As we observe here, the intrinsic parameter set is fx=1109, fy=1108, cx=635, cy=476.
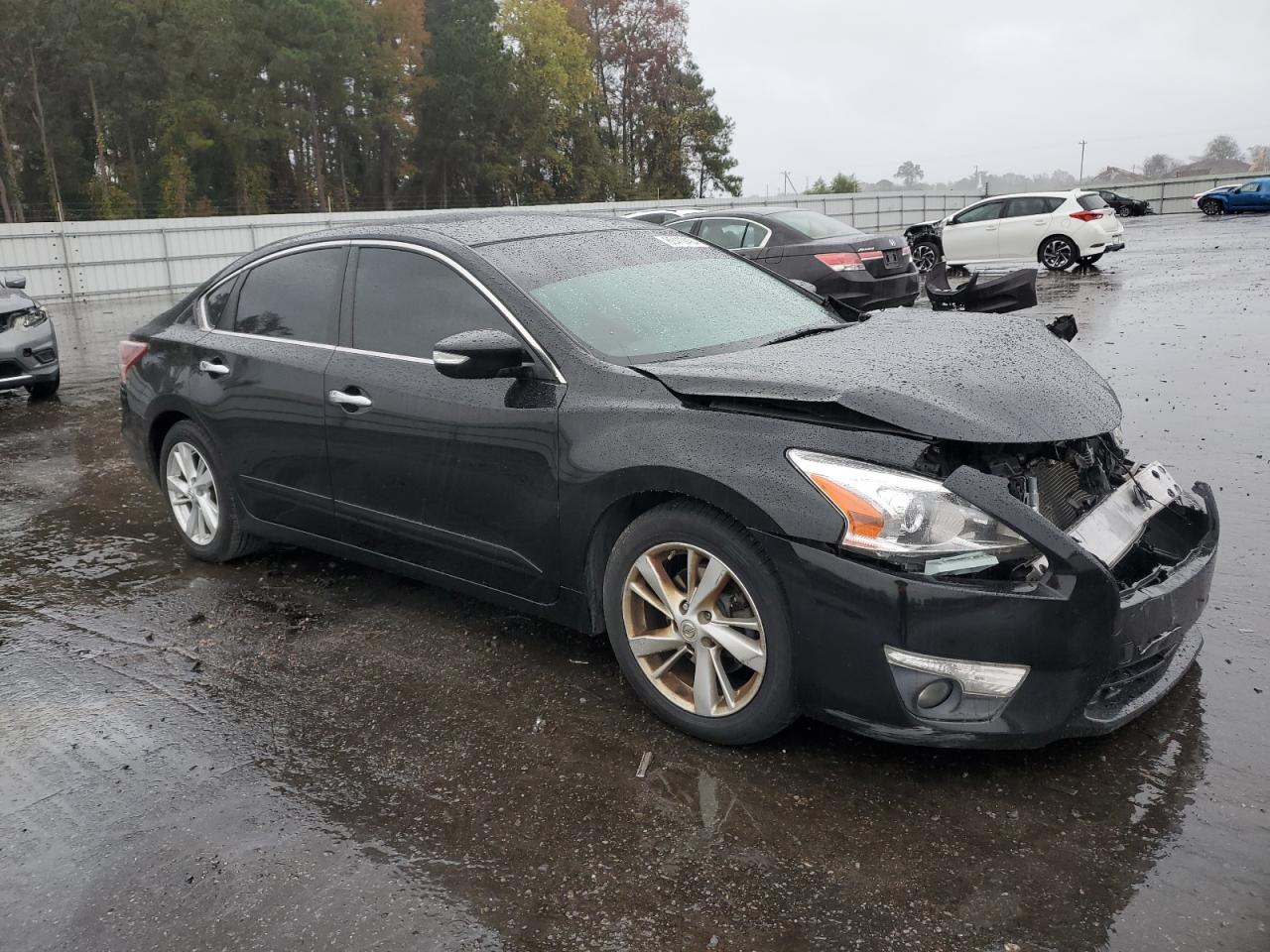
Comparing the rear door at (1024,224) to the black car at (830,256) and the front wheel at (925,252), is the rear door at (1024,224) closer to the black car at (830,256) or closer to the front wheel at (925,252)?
the front wheel at (925,252)

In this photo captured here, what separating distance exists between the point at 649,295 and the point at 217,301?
2339 millimetres

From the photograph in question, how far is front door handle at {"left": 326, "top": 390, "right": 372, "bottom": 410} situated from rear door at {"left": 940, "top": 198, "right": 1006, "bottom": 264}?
1846 cm

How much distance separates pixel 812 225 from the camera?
1327 cm

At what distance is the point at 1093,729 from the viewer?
3055 millimetres

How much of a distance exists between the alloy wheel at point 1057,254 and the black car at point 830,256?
8040mm

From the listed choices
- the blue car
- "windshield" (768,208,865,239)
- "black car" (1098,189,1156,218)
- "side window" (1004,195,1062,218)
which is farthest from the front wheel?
"black car" (1098,189,1156,218)

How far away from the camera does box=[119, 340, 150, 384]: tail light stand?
5.58m

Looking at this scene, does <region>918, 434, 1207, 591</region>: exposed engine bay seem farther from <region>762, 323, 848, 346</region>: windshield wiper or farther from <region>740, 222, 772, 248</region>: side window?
<region>740, 222, 772, 248</region>: side window

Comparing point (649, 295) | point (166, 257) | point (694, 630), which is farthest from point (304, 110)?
point (694, 630)

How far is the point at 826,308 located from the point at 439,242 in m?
1.64

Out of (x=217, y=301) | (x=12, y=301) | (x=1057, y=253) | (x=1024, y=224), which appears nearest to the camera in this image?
(x=217, y=301)

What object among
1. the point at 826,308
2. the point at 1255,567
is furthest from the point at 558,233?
the point at 1255,567

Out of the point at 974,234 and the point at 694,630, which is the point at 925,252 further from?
the point at 694,630

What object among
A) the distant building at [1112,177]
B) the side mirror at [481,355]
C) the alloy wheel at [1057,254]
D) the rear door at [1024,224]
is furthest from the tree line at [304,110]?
the side mirror at [481,355]
